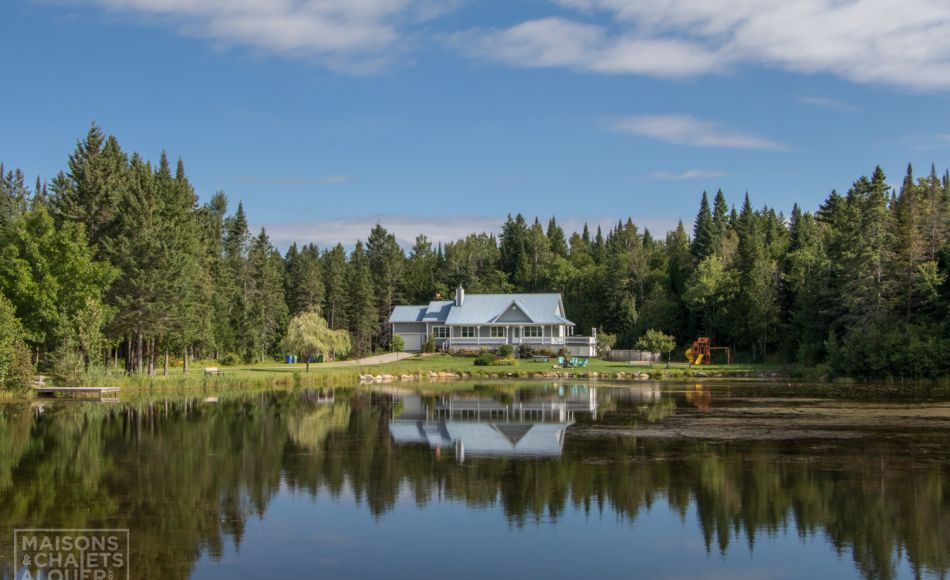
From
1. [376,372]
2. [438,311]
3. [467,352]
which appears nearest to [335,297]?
[438,311]

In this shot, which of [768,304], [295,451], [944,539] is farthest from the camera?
[768,304]

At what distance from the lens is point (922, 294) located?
170 feet

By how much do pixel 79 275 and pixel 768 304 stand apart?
52.2 meters

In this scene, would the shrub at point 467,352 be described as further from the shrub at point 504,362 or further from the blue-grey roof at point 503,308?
the shrub at point 504,362

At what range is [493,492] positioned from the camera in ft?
59.1

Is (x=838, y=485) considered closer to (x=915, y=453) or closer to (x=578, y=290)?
(x=915, y=453)

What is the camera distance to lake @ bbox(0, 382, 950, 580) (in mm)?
13148

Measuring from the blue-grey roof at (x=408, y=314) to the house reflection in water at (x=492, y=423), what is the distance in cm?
3789

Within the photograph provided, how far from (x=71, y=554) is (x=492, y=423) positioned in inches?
757

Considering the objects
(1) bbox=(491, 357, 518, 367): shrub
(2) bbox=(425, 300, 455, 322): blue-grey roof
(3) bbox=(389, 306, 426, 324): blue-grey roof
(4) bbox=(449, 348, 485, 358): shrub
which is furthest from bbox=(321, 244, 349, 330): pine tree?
(1) bbox=(491, 357, 518, 367): shrub

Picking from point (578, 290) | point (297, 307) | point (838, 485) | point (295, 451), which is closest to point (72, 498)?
point (295, 451)

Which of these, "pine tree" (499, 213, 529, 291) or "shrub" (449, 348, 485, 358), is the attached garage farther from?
"pine tree" (499, 213, 529, 291)

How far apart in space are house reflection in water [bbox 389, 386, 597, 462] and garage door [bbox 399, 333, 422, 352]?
3766cm

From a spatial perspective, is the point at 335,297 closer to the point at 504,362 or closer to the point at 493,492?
the point at 504,362
